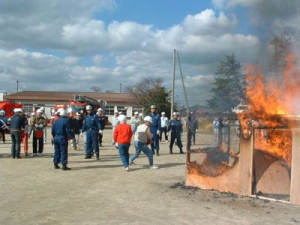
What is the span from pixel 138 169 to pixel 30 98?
48.1 meters

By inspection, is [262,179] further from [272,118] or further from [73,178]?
[73,178]

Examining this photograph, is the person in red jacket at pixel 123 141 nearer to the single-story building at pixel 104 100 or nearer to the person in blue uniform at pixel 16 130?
the person in blue uniform at pixel 16 130

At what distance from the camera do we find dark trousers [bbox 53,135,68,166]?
10008mm

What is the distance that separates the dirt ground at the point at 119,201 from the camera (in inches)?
221

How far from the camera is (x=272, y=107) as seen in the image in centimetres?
736

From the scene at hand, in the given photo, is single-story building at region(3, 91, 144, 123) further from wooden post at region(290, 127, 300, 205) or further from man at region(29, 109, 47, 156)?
wooden post at region(290, 127, 300, 205)

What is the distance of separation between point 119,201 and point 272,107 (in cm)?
367

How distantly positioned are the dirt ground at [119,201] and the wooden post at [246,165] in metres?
0.24

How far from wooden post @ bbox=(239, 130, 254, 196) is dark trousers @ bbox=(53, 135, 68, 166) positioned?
511 cm

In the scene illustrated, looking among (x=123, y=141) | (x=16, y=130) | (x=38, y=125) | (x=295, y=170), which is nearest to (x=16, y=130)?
(x=16, y=130)

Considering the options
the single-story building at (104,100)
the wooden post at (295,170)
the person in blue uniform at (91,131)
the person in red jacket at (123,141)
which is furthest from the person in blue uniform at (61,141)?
the single-story building at (104,100)

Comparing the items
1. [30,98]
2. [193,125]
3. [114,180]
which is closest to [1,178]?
[114,180]

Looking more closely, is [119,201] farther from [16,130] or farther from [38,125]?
[38,125]

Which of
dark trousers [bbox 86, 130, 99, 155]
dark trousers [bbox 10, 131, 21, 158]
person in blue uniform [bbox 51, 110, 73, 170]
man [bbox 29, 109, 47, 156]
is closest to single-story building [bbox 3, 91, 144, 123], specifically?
man [bbox 29, 109, 47, 156]
